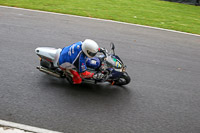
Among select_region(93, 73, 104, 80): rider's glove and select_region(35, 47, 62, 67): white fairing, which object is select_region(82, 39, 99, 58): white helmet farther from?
select_region(35, 47, 62, 67): white fairing

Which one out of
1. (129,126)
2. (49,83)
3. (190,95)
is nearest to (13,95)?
(49,83)

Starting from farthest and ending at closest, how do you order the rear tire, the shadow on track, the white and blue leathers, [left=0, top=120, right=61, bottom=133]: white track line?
the rear tire
the shadow on track
the white and blue leathers
[left=0, top=120, right=61, bottom=133]: white track line

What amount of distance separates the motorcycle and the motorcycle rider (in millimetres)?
166

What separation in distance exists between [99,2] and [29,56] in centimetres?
881

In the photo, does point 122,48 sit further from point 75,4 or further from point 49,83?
point 75,4

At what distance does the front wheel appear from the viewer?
235 inches

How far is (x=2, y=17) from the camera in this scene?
10305 millimetres

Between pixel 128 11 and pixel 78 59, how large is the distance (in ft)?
30.0

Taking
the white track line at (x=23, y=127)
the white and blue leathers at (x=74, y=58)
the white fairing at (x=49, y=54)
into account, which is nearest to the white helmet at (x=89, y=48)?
the white and blue leathers at (x=74, y=58)

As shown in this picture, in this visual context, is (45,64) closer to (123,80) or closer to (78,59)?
(78,59)

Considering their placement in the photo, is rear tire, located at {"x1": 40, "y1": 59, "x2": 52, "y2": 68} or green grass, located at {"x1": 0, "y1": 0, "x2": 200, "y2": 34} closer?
rear tire, located at {"x1": 40, "y1": 59, "x2": 52, "y2": 68}

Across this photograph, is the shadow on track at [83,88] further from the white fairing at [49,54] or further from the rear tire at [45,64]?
the white fairing at [49,54]

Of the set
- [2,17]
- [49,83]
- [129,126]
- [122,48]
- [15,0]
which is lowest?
[129,126]

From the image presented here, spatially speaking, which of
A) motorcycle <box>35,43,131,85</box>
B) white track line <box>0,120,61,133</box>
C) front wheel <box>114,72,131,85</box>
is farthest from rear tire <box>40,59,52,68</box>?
white track line <box>0,120,61,133</box>
